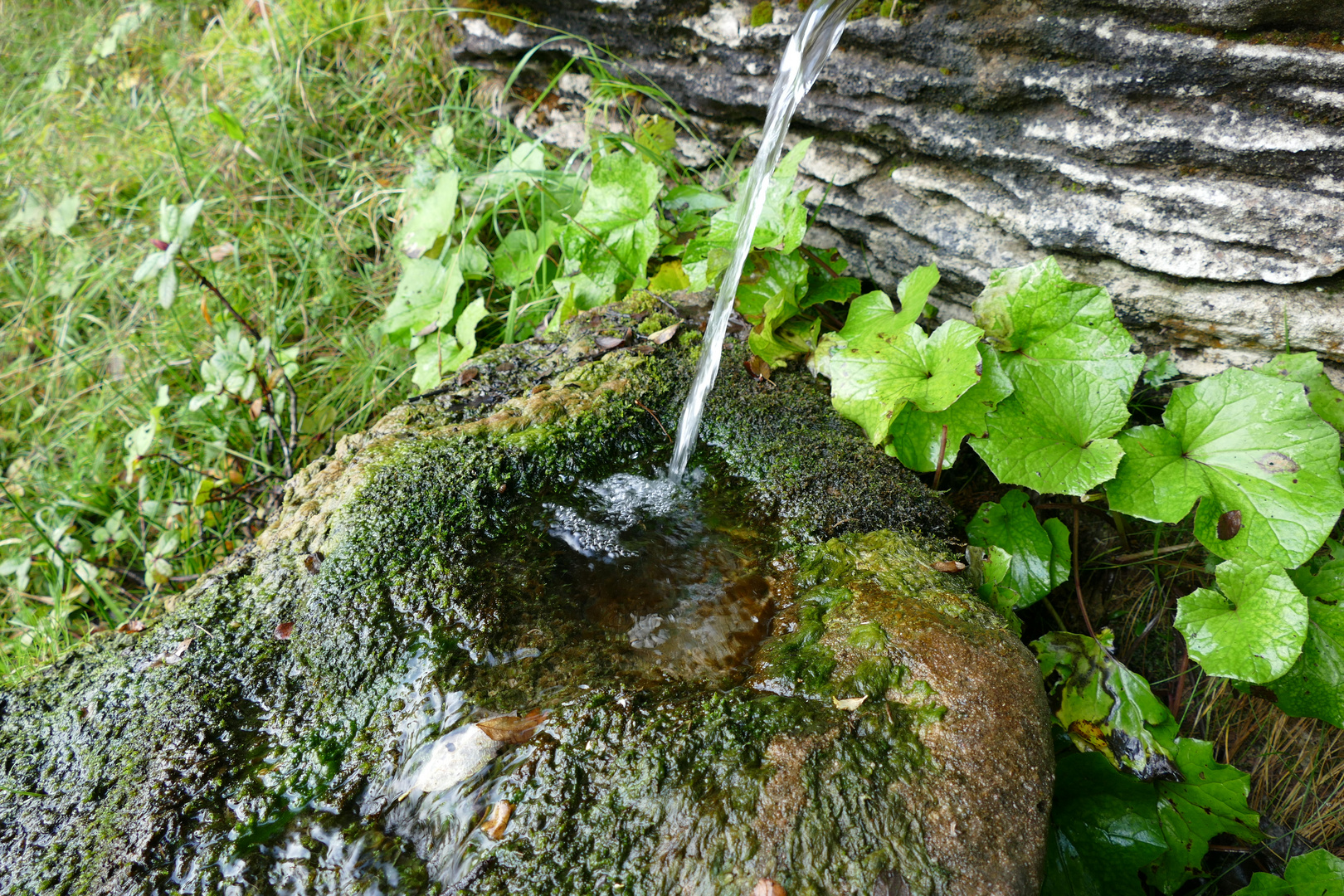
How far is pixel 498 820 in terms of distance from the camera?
1.09 metres

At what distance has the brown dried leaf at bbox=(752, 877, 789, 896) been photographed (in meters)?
0.97

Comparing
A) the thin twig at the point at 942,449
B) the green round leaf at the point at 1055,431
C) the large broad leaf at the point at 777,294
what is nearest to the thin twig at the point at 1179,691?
the green round leaf at the point at 1055,431

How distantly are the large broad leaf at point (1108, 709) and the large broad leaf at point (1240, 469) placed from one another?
318 millimetres

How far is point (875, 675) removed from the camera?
1224mm

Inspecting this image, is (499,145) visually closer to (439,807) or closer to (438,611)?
(438,611)

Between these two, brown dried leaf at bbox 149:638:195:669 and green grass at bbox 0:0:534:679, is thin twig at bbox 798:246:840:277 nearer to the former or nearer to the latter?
green grass at bbox 0:0:534:679

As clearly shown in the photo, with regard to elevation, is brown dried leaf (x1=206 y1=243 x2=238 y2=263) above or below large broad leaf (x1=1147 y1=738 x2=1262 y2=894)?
above

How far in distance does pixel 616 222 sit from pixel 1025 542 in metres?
1.42

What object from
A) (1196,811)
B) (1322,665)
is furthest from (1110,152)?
(1196,811)

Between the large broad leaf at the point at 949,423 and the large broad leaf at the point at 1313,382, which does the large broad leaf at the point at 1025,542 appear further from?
the large broad leaf at the point at 1313,382

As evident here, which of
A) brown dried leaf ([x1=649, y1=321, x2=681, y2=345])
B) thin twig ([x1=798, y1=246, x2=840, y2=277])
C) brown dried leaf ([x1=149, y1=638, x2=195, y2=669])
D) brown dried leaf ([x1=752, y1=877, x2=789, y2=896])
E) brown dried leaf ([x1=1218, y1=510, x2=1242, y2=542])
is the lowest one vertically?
brown dried leaf ([x1=149, y1=638, x2=195, y2=669])

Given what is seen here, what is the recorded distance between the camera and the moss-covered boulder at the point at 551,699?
1051 millimetres

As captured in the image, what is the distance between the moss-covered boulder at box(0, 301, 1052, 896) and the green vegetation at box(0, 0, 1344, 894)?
0.18 meters

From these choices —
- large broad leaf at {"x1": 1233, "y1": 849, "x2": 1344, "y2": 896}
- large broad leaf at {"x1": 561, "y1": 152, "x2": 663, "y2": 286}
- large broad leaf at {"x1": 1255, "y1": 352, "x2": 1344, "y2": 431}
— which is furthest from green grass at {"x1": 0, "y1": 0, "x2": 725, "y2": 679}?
large broad leaf at {"x1": 1233, "y1": 849, "x2": 1344, "y2": 896}
